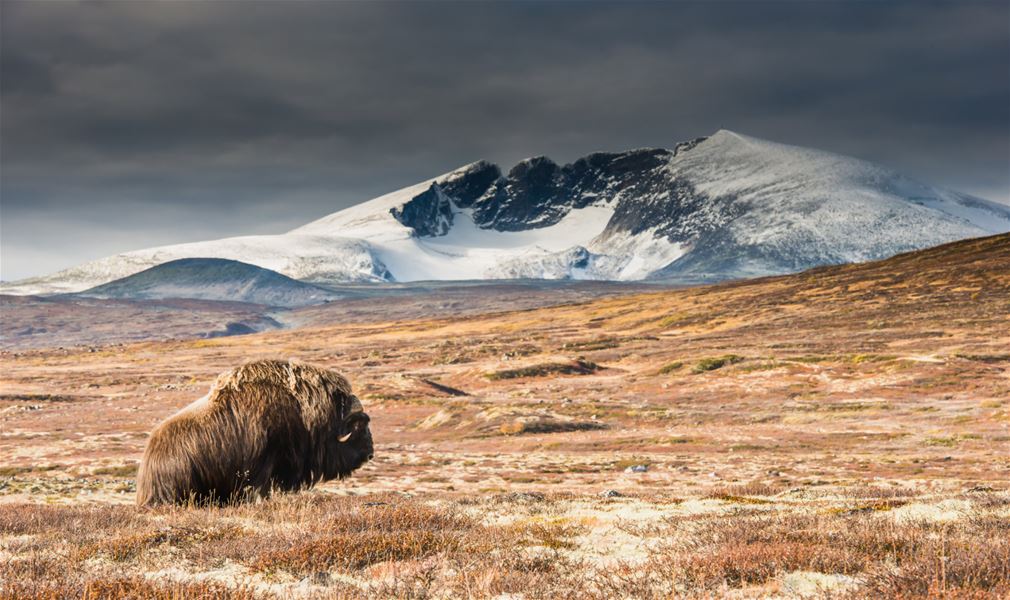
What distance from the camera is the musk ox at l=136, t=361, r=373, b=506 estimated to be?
35.6 feet

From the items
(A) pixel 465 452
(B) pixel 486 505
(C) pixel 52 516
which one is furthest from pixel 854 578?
(A) pixel 465 452

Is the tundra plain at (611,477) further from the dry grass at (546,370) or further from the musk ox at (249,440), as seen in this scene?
the musk ox at (249,440)

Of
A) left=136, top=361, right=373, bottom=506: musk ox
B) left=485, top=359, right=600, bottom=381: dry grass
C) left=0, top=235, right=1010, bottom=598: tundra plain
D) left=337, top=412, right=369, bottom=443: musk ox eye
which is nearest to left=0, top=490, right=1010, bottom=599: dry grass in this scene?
left=0, top=235, right=1010, bottom=598: tundra plain

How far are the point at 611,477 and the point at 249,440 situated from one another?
15766 millimetres

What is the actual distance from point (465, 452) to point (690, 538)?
25580 millimetres

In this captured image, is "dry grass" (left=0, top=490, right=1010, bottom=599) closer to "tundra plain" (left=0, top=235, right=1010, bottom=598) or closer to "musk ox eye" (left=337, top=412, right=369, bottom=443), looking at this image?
"tundra plain" (left=0, top=235, right=1010, bottom=598)

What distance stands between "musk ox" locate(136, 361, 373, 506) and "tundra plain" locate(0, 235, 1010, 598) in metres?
0.68

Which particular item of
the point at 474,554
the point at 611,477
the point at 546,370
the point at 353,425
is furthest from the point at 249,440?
the point at 546,370

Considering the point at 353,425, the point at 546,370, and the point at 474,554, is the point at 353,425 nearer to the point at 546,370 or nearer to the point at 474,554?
the point at 474,554

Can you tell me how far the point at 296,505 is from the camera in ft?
32.9

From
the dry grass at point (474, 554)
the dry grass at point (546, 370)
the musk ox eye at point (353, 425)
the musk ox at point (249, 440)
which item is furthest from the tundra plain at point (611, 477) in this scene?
the musk ox eye at point (353, 425)

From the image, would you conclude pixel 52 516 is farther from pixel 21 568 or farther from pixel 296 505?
pixel 21 568

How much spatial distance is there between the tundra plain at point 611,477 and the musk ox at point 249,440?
26.6 inches

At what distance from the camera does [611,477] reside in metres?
24.4
